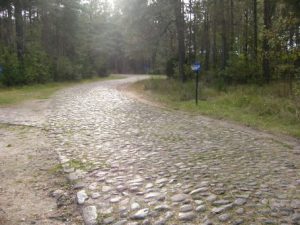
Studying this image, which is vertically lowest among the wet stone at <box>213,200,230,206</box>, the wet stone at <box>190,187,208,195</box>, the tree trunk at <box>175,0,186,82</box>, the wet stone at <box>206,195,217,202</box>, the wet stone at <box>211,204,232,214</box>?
the wet stone at <box>211,204,232,214</box>

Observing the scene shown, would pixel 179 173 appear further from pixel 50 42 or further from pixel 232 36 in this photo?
pixel 50 42

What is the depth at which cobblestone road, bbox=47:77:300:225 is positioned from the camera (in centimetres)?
412

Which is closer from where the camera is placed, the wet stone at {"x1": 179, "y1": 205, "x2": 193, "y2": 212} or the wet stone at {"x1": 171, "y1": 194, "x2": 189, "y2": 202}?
the wet stone at {"x1": 179, "y1": 205, "x2": 193, "y2": 212}

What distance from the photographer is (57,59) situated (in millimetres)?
35469

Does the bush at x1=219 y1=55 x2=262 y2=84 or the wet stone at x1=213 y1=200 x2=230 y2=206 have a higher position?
the bush at x1=219 y1=55 x2=262 y2=84

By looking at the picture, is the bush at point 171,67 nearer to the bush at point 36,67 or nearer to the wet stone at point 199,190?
the bush at point 36,67

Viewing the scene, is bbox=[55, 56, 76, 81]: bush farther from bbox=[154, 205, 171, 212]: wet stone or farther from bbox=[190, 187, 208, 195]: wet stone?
bbox=[154, 205, 171, 212]: wet stone

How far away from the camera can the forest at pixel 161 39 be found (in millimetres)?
20500

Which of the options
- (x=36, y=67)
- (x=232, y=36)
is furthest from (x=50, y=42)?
(x=232, y=36)

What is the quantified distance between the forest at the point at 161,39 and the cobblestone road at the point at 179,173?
13.2 ft

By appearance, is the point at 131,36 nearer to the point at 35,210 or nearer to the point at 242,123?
the point at 242,123

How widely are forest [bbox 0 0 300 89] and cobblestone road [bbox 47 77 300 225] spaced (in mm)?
4029

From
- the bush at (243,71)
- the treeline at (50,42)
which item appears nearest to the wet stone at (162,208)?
the bush at (243,71)

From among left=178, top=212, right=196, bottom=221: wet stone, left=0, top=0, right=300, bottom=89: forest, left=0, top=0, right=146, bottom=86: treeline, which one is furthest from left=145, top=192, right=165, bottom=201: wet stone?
left=0, top=0, right=146, bottom=86: treeline
